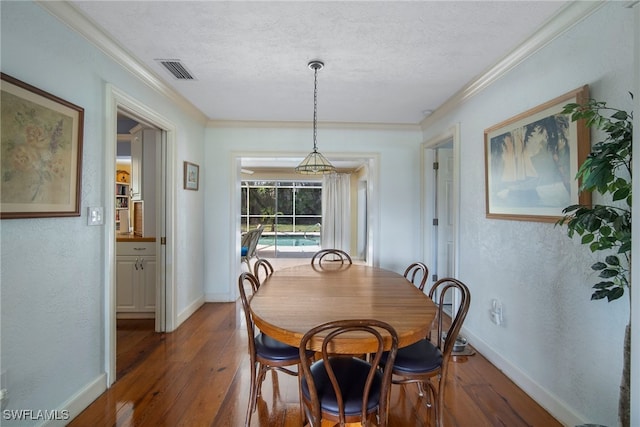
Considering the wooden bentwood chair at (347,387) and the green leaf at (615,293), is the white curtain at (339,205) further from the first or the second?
the green leaf at (615,293)

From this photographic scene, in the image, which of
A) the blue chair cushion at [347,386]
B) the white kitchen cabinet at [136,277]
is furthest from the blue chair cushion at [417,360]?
the white kitchen cabinet at [136,277]

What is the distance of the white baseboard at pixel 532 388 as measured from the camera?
183 centimetres

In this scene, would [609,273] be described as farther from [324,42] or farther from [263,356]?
[324,42]

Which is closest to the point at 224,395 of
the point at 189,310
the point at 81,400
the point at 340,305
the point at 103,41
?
the point at 81,400

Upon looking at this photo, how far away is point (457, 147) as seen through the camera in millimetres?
3211

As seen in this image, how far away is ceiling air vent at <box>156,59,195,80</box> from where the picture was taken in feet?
8.06

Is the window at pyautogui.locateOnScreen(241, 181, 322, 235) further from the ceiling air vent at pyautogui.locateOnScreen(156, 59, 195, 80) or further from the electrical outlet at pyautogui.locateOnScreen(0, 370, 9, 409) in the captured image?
the electrical outlet at pyautogui.locateOnScreen(0, 370, 9, 409)

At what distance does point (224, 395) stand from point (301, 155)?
2.90 meters

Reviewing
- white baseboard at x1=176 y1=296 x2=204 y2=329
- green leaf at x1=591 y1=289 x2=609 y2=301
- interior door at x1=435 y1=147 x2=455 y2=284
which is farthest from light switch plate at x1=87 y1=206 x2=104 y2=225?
interior door at x1=435 y1=147 x2=455 y2=284

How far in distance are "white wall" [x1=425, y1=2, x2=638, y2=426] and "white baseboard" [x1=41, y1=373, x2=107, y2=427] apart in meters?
2.92

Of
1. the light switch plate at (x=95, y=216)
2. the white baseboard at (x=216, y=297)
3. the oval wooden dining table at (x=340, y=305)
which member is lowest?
the white baseboard at (x=216, y=297)

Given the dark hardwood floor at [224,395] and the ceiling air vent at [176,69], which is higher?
the ceiling air vent at [176,69]

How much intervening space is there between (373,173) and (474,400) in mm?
2868

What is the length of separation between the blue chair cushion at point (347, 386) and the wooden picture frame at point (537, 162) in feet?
4.85
